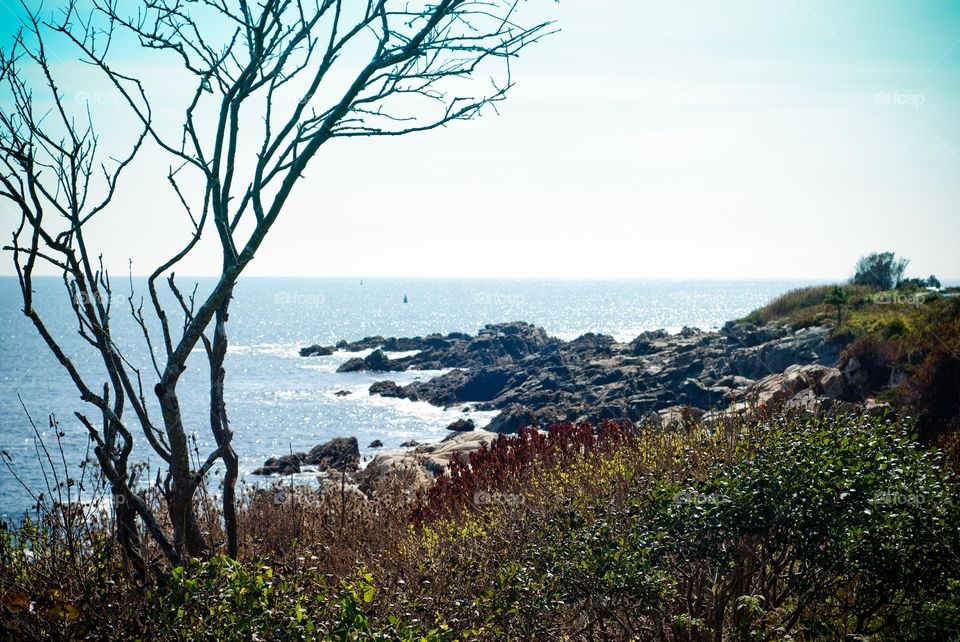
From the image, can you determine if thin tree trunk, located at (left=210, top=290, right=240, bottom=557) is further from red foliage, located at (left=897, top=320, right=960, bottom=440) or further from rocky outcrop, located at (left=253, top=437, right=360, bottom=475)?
rocky outcrop, located at (left=253, top=437, right=360, bottom=475)

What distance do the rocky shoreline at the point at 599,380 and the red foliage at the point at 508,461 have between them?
132 centimetres

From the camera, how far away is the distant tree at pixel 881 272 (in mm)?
34469

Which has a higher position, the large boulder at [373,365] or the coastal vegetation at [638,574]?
the coastal vegetation at [638,574]

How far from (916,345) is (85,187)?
1415 centimetres

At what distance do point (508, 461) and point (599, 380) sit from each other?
91.6 feet

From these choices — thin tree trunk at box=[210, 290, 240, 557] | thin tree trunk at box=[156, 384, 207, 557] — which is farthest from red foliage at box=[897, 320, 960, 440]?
Answer: thin tree trunk at box=[156, 384, 207, 557]

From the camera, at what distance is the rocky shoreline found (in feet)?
46.5

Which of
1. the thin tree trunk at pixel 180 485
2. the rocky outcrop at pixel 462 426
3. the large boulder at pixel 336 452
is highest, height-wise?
the thin tree trunk at pixel 180 485

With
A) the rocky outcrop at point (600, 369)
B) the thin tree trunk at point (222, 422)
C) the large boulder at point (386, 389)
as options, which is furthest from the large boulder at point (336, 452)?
the thin tree trunk at point (222, 422)

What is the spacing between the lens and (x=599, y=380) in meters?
34.9

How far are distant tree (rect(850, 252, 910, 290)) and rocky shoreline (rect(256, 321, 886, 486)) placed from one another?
7.04m

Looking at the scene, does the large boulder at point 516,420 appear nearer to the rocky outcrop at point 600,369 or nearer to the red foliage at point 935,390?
the rocky outcrop at point 600,369

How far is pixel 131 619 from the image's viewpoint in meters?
3.31

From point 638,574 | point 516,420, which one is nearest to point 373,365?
point 516,420
